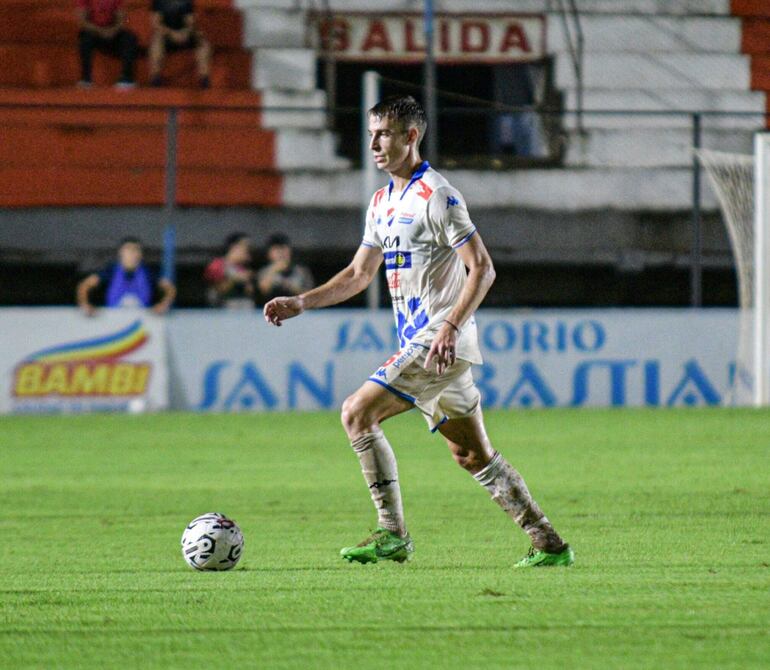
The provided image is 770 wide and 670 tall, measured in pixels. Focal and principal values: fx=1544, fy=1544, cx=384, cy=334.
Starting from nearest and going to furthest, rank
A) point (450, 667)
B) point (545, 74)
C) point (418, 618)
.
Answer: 1. point (450, 667)
2. point (418, 618)
3. point (545, 74)

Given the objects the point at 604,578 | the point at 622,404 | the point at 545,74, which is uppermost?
the point at 545,74

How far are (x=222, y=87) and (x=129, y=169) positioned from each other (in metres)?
2.98

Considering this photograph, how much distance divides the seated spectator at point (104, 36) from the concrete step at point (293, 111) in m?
1.87

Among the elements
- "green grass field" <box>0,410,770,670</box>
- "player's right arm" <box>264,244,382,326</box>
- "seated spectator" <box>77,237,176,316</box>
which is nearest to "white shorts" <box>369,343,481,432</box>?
"player's right arm" <box>264,244,382,326</box>

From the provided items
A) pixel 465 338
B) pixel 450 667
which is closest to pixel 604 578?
pixel 465 338

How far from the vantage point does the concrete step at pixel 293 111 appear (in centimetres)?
2003

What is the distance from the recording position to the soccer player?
6199 millimetres

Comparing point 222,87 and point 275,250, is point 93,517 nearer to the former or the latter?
point 275,250

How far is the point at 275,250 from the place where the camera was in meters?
17.0

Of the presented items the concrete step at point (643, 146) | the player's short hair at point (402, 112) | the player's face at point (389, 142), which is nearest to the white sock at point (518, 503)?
the player's face at point (389, 142)

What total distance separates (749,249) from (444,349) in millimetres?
11913

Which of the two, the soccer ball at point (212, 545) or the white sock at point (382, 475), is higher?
the white sock at point (382, 475)

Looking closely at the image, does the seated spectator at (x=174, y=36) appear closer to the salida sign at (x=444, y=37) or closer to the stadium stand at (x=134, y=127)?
the stadium stand at (x=134, y=127)

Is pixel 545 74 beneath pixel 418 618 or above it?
above
